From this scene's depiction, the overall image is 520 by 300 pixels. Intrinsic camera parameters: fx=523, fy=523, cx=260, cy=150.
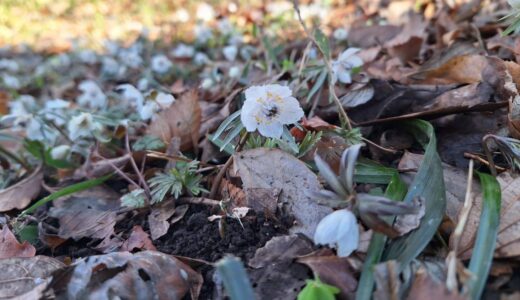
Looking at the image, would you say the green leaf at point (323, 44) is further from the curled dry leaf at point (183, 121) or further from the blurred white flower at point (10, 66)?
the blurred white flower at point (10, 66)

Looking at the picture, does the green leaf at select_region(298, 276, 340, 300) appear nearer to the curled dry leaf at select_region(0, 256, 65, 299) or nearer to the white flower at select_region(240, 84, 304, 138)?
the white flower at select_region(240, 84, 304, 138)

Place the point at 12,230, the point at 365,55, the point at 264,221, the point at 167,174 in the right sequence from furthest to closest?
the point at 365,55 → the point at 167,174 → the point at 12,230 → the point at 264,221

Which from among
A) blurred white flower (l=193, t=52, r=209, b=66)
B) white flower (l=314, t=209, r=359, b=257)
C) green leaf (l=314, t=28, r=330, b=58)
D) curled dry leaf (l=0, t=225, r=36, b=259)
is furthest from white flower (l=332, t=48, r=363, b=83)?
blurred white flower (l=193, t=52, r=209, b=66)

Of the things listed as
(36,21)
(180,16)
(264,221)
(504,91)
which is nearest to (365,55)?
(504,91)

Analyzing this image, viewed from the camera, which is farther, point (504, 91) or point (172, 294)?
point (504, 91)

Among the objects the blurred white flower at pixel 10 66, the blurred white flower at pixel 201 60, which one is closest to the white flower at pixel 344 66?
the blurred white flower at pixel 201 60

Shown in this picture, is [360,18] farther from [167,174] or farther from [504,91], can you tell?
[167,174]

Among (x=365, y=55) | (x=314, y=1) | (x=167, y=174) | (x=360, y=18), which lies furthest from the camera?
(x=314, y=1)

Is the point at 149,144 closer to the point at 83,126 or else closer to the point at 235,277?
the point at 83,126
